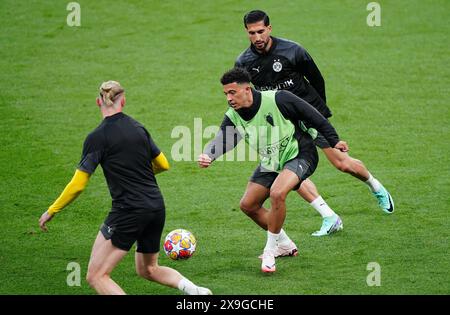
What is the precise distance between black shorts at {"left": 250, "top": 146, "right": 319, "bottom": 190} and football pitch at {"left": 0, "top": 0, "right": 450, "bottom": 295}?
0.93 meters

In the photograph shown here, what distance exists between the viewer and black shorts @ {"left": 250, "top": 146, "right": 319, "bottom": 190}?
8914 millimetres

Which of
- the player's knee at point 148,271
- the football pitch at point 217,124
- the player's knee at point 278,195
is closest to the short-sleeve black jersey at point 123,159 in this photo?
the player's knee at point 148,271

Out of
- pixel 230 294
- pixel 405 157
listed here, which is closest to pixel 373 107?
pixel 405 157

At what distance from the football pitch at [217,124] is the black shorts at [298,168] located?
929 mm

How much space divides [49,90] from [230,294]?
887 cm

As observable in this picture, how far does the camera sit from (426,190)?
38.1 feet

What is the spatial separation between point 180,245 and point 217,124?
18.9ft

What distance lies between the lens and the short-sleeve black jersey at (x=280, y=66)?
10195 millimetres

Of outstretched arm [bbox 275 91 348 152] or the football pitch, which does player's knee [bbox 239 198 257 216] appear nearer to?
the football pitch

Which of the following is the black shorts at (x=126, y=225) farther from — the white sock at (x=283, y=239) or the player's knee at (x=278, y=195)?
the white sock at (x=283, y=239)

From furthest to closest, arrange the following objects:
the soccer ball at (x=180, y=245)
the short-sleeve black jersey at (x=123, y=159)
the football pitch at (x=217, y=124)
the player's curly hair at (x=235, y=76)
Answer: the soccer ball at (x=180, y=245)
the football pitch at (x=217, y=124)
the player's curly hair at (x=235, y=76)
the short-sleeve black jersey at (x=123, y=159)

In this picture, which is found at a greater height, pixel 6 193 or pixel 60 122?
pixel 60 122

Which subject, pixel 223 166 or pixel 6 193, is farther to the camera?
pixel 223 166

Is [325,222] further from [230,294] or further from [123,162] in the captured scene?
[123,162]
